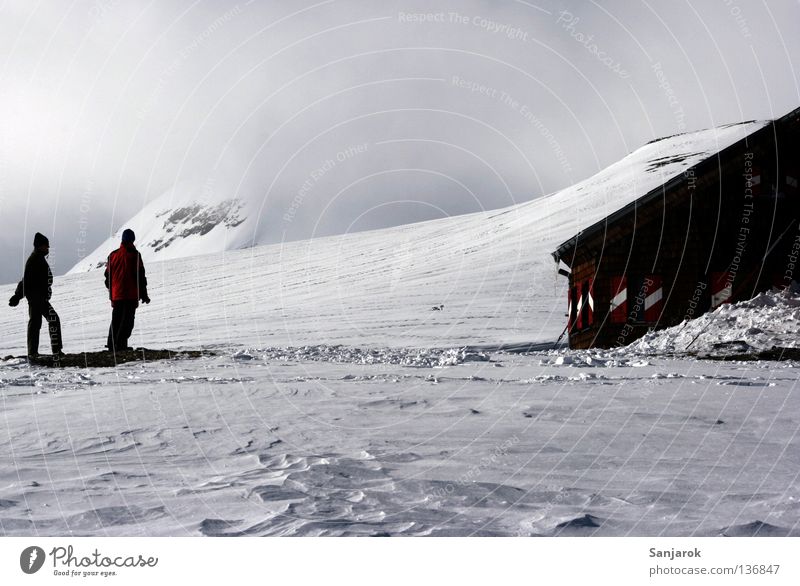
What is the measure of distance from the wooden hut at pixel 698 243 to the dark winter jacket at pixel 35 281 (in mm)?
11578

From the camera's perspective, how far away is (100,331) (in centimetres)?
2688

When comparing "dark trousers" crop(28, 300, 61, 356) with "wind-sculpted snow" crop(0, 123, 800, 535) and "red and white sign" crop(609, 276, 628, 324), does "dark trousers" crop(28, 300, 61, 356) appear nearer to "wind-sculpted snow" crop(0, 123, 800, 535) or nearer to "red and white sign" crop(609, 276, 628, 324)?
"wind-sculpted snow" crop(0, 123, 800, 535)

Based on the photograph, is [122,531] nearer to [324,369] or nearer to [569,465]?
[569,465]

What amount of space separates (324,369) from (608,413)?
5282mm

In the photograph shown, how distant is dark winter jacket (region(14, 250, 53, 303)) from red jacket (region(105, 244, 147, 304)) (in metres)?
0.98

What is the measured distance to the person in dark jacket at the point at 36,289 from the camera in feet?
40.6

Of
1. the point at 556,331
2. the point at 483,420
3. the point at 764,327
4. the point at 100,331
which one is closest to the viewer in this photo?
the point at 483,420

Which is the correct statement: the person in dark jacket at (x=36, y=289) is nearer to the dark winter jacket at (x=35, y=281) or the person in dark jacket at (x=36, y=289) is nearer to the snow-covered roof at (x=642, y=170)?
the dark winter jacket at (x=35, y=281)

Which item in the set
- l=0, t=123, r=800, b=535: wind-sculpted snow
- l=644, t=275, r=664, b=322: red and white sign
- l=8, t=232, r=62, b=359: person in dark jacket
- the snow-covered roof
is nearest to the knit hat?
l=8, t=232, r=62, b=359: person in dark jacket

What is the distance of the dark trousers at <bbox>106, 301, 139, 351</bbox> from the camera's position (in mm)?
13219

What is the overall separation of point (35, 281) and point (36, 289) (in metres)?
0.13

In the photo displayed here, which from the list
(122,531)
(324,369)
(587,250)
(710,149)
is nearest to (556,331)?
(587,250)

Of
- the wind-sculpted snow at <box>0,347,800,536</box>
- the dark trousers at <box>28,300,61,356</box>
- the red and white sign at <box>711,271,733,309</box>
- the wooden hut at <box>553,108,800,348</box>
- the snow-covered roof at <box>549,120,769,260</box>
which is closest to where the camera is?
the wind-sculpted snow at <box>0,347,800,536</box>

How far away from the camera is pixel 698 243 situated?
58.1ft
